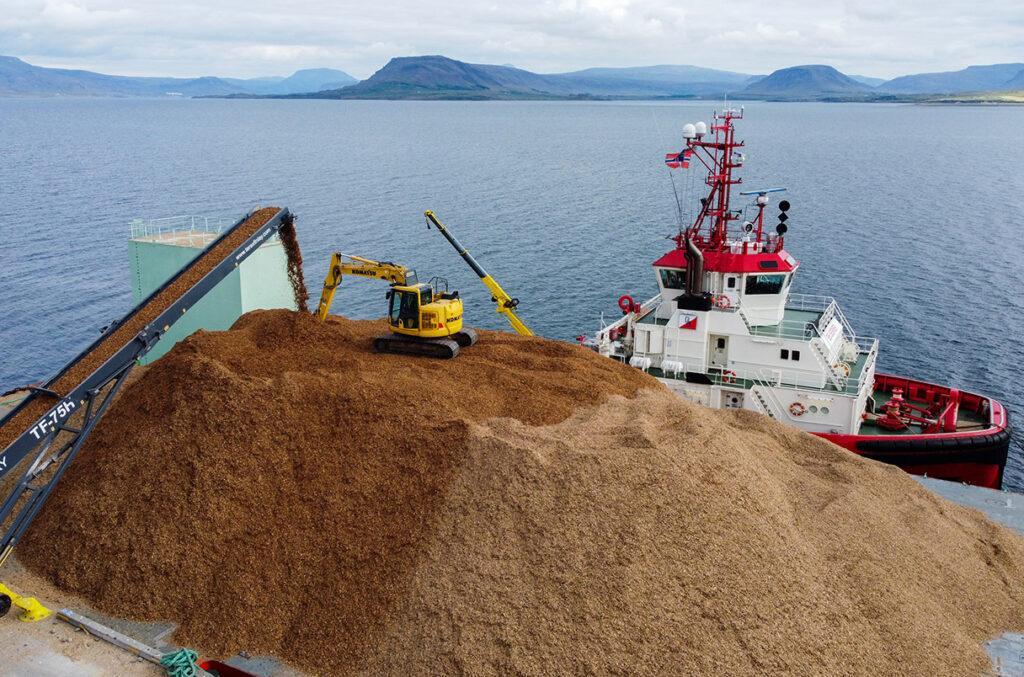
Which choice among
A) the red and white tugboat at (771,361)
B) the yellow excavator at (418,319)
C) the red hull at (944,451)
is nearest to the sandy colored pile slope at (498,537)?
the yellow excavator at (418,319)

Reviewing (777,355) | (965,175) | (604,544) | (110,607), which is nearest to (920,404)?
(777,355)

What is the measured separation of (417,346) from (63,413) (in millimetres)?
6978

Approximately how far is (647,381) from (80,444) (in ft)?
36.6

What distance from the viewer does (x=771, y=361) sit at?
21953mm

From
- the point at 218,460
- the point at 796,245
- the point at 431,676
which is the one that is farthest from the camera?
the point at 796,245

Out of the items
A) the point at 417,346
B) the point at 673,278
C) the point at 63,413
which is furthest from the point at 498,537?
the point at 673,278

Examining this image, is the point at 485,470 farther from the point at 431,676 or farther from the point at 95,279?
the point at 95,279

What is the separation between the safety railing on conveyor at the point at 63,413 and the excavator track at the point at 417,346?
3.68 metres

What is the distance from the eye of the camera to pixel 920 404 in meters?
23.6

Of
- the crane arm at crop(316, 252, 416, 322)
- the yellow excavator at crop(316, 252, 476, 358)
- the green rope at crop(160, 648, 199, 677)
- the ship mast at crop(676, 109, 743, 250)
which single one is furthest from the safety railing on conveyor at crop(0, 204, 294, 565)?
the ship mast at crop(676, 109, 743, 250)

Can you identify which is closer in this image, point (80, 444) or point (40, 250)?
point (80, 444)

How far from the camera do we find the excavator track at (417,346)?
1731cm

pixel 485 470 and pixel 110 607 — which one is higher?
pixel 485 470

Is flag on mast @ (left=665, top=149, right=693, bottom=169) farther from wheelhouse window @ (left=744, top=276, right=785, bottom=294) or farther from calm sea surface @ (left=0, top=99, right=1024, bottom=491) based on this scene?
calm sea surface @ (left=0, top=99, right=1024, bottom=491)
